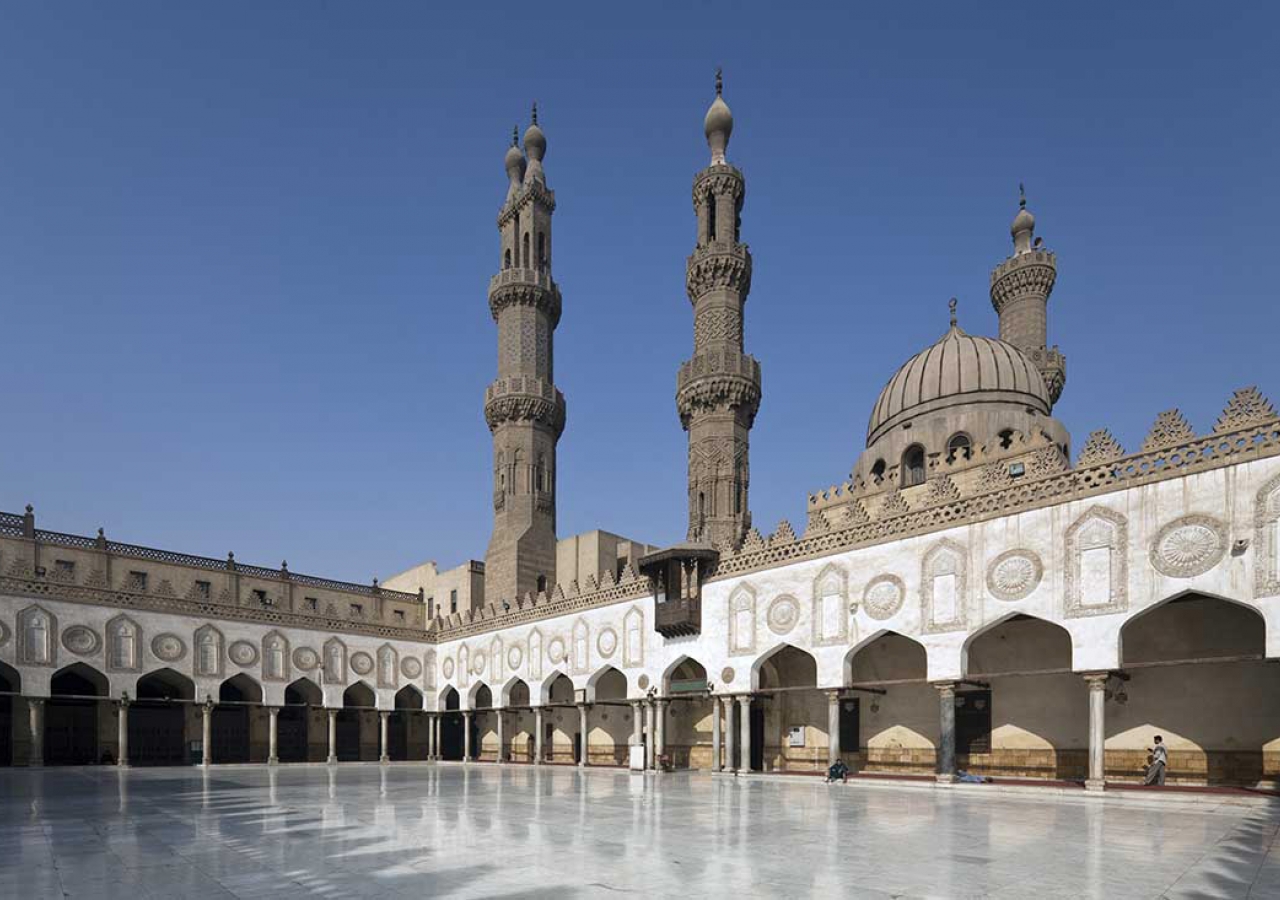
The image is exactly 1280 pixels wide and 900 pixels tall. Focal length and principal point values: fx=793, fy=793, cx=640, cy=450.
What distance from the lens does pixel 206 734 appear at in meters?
29.8

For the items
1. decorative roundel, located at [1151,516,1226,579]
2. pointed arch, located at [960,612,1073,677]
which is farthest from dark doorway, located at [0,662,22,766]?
decorative roundel, located at [1151,516,1226,579]

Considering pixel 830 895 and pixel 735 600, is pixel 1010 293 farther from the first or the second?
pixel 830 895

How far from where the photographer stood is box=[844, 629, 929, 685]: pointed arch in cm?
2228

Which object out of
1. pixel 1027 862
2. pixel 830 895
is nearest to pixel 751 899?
pixel 830 895

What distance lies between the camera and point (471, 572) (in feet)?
140

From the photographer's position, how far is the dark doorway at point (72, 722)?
97.0 feet

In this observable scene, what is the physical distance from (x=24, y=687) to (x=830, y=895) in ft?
98.3

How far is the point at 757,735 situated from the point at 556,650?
29.5 ft

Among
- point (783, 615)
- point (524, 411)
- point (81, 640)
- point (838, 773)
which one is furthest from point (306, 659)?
point (838, 773)

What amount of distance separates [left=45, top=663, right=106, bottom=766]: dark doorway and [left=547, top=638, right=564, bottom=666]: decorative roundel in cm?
1623

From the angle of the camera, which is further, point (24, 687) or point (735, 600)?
point (24, 687)

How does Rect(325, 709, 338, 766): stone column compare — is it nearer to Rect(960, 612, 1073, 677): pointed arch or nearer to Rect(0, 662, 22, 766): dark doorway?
Rect(0, 662, 22, 766): dark doorway

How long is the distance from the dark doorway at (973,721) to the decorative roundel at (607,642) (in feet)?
38.3

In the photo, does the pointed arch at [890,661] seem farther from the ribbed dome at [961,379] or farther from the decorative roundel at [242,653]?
the decorative roundel at [242,653]
